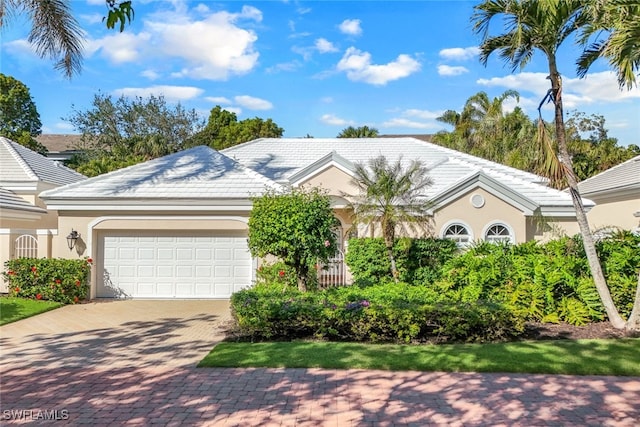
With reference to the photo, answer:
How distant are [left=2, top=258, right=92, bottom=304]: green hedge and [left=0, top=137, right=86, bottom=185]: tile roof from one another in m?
5.98

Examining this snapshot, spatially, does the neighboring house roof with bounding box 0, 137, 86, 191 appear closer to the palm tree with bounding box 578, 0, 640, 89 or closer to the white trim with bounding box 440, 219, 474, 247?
the white trim with bounding box 440, 219, 474, 247

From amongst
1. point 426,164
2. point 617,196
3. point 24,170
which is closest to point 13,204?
point 24,170

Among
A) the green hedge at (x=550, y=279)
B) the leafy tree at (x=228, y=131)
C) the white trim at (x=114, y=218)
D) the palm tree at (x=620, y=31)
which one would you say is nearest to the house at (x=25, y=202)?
the white trim at (x=114, y=218)

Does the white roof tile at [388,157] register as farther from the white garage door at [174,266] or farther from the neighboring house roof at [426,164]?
the white garage door at [174,266]

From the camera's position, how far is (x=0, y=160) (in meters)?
18.8

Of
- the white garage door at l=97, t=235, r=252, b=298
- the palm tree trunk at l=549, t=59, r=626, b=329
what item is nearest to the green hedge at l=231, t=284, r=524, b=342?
the palm tree trunk at l=549, t=59, r=626, b=329

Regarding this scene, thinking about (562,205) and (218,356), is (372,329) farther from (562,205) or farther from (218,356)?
(562,205)

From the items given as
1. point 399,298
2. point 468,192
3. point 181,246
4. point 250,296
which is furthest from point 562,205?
point 181,246

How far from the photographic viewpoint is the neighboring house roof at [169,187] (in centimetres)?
1425

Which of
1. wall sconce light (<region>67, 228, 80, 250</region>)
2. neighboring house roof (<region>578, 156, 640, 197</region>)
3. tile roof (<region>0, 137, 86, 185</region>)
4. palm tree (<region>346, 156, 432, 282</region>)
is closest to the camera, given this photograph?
palm tree (<region>346, 156, 432, 282</region>)

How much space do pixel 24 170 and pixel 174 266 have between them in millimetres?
9199

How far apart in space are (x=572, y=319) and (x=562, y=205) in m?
6.51

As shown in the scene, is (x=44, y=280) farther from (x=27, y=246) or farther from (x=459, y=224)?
(x=459, y=224)

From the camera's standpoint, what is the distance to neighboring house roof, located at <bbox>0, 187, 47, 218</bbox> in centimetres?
1544
